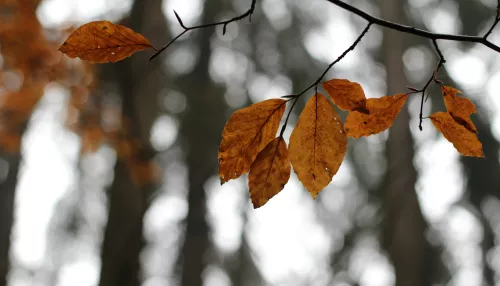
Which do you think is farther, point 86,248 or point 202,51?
point 86,248

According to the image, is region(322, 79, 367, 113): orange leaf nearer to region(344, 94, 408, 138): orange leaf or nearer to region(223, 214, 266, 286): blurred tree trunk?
region(344, 94, 408, 138): orange leaf

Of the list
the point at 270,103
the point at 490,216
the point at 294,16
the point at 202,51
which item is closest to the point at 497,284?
the point at 490,216

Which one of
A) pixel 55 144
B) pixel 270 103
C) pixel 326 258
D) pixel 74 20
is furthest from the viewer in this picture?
pixel 55 144

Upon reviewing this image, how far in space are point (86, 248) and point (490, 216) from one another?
4774 millimetres

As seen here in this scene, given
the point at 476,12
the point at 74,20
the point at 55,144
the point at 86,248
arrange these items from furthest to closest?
the point at 86,248
the point at 55,144
the point at 476,12
the point at 74,20

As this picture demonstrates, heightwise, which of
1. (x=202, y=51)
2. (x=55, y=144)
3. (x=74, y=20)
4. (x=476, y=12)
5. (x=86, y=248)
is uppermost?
(x=74, y=20)

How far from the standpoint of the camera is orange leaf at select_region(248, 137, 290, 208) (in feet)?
1.18

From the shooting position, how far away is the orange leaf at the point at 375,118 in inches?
15.5

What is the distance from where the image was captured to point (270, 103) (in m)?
0.35

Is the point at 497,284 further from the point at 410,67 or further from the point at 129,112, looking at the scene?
the point at 129,112

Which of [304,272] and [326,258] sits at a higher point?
[326,258]

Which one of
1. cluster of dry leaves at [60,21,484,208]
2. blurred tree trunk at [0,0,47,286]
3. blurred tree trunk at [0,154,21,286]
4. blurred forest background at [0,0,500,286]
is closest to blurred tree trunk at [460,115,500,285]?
blurred forest background at [0,0,500,286]

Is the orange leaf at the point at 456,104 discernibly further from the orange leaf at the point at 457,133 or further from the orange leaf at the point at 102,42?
the orange leaf at the point at 102,42

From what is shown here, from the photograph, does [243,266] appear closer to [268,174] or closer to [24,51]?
[24,51]
